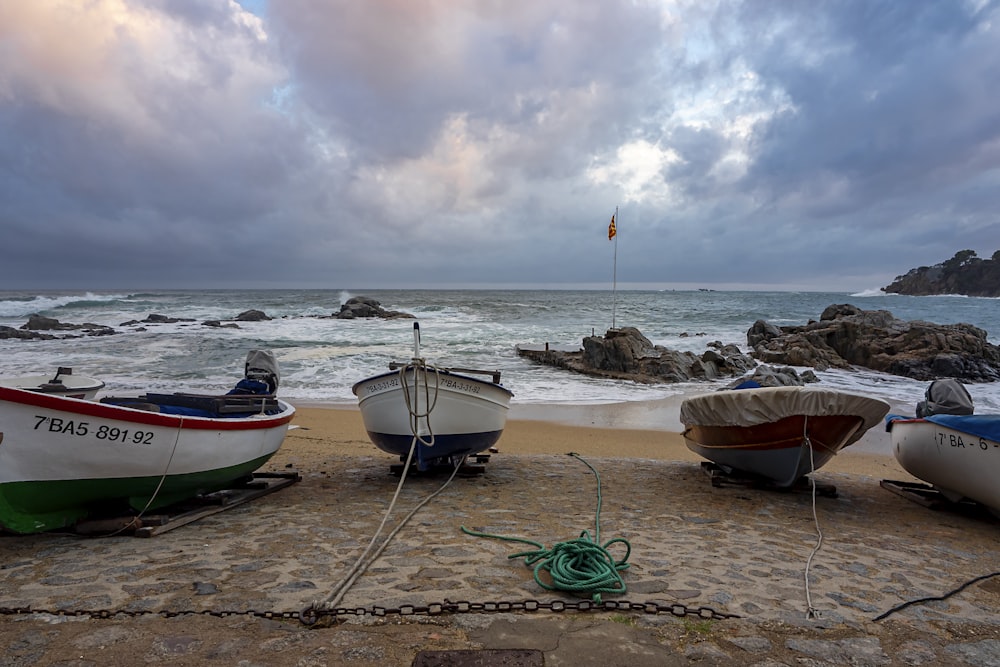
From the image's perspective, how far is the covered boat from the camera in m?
5.92

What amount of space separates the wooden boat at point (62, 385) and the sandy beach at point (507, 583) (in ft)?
6.50

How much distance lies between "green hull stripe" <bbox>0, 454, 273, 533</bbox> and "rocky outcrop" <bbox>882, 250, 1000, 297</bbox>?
133701mm

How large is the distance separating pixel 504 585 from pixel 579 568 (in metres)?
0.56

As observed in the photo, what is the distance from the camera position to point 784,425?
6.82 m

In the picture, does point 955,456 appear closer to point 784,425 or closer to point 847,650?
point 784,425

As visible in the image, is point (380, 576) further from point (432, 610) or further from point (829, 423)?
Result: point (829, 423)

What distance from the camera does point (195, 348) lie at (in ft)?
90.2

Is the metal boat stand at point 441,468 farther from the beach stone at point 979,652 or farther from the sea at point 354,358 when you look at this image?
the beach stone at point 979,652

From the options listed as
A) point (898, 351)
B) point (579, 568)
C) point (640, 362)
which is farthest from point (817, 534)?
point (898, 351)

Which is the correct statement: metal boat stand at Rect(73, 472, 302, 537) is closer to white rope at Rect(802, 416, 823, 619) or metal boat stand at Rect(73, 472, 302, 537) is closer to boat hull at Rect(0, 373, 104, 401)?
boat hull at Rect(0, 373, 104, 401)

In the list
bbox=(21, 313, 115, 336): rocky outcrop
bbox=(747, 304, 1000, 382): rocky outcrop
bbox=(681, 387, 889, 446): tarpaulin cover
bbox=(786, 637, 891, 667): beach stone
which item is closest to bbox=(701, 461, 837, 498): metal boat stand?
bbox=(681, 387, 889, 446): tarpaulin cover

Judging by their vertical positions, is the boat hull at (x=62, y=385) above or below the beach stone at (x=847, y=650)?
above

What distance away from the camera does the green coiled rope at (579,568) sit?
3729 millimetres

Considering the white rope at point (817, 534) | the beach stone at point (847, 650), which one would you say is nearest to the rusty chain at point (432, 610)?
the beach stone at point (847, 650)
